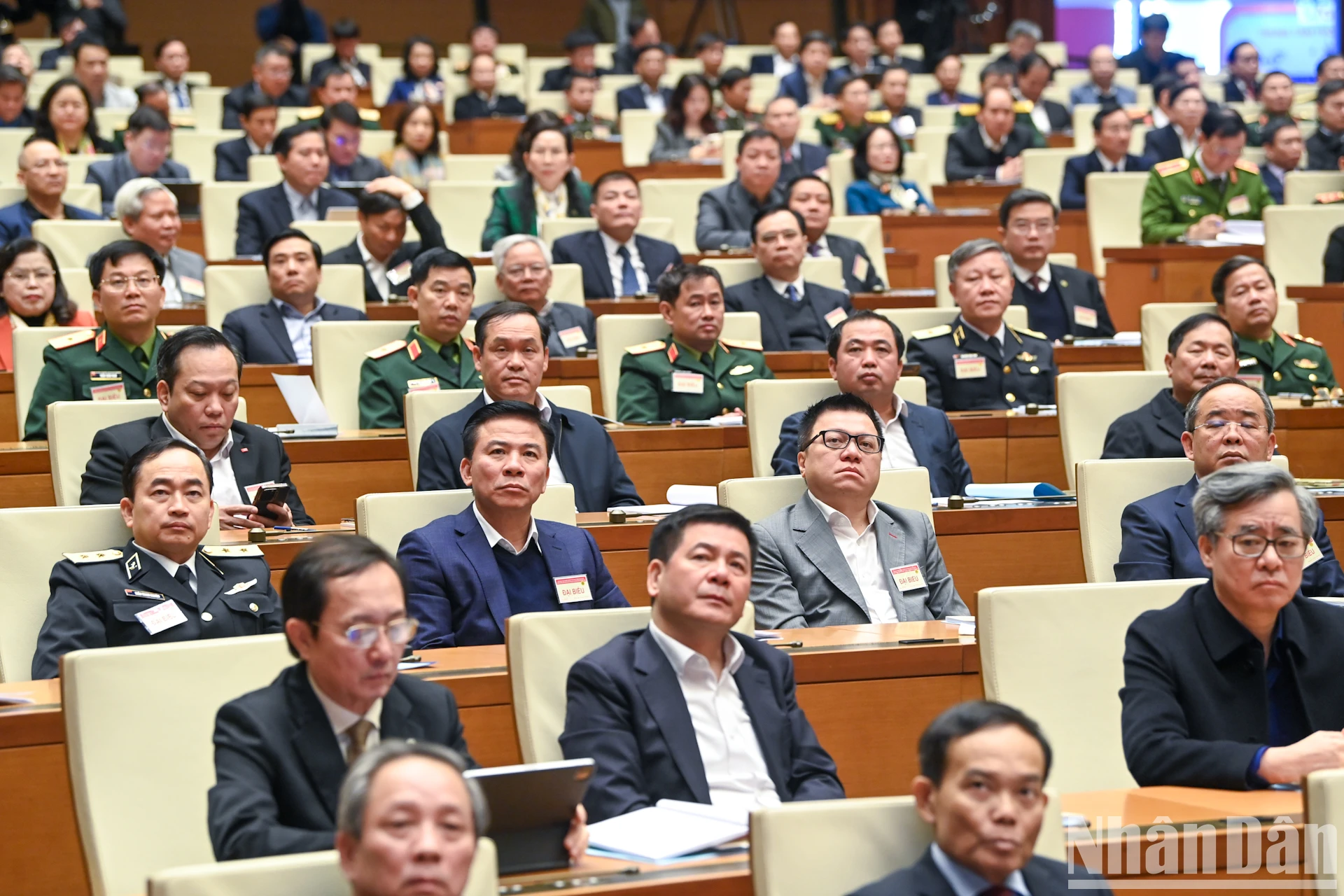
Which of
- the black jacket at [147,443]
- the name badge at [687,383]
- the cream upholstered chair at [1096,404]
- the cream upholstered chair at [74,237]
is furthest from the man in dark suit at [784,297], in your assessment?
the cream upholstered chair at [74,237]

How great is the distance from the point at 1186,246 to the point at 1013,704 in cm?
455

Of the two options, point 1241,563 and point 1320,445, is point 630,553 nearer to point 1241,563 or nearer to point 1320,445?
point 1241,563

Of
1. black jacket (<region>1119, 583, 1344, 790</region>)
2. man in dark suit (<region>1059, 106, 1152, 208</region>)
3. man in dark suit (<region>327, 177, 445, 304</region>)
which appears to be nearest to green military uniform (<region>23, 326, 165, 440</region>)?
man in dark suit (<region>327, 177, 445, 304</region>)

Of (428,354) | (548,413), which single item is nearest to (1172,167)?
(428,354)

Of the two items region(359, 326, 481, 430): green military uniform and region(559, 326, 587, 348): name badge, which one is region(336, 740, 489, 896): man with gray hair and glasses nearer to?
region(359, 326, 481, 430): green military uniform

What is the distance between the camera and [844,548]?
340 cm

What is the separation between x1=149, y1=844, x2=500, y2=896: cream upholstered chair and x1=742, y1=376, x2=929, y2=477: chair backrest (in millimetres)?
2666

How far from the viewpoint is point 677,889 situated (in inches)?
75.1

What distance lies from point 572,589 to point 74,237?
345cm

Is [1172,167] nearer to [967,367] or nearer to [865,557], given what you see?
[967,367]

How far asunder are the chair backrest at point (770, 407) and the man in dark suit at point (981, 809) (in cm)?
245

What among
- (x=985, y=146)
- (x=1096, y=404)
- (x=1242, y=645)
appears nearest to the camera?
(x=1242, y=645)

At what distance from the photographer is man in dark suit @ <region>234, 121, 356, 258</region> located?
255 inches

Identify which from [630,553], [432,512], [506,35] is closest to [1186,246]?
[630,553]
